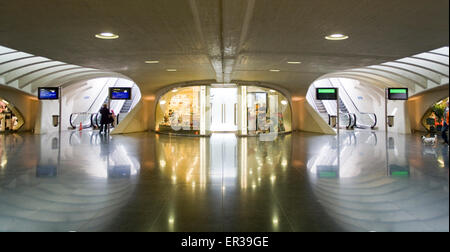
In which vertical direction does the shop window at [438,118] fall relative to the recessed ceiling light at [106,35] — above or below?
below

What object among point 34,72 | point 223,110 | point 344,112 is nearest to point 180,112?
point 223,110

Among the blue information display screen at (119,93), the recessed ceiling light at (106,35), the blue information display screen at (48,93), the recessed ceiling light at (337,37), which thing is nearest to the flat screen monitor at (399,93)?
the recessed ceiling light at (337,37)

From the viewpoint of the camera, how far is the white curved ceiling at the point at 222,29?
5.29m

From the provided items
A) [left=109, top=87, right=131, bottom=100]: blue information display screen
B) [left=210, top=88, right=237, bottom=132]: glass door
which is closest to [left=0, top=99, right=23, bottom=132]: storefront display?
[left=109, top=87, right=131, bottom=100]: blue information display screen

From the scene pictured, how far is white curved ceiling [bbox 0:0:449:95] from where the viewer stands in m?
5.29

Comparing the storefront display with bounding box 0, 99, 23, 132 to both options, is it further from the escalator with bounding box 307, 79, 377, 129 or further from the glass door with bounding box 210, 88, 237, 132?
the escalator with bounding box 307, 79, 377, 129

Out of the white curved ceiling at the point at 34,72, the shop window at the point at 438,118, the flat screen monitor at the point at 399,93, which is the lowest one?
the shop window at the point at 438,118

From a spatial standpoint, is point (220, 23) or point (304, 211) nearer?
point (304, 211)

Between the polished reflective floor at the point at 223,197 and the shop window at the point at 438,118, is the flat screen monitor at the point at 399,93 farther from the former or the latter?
the polished reflective floor at the point at 223,197

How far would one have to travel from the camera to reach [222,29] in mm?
6828

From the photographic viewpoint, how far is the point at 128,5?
5297mm

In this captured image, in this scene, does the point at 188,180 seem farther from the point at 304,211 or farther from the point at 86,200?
the point at 304,211
